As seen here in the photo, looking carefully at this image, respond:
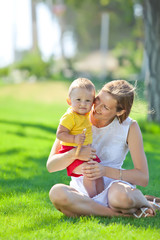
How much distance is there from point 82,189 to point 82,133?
1.62ft

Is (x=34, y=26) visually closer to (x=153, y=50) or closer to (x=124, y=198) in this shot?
(x=153, y=50)

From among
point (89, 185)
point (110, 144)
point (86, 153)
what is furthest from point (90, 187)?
point (110, 144)

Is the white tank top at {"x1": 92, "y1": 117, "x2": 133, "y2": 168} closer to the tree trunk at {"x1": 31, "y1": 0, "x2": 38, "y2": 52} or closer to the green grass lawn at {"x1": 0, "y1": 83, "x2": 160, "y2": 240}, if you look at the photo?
the green grass lawn at {"x1": 0, "y1": 83, "x2": 160, "y2": 240}

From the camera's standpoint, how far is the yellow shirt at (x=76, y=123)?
129 inches

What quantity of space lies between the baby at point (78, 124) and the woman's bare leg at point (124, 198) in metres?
0.20

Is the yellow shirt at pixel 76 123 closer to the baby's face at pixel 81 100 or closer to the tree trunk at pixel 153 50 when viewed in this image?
the baby's face at pixel 81 100

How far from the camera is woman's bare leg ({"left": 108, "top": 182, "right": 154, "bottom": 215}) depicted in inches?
125

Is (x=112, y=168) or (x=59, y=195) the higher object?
(x=112, y=168)

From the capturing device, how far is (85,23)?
5359cm

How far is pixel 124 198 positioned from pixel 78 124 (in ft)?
2.23

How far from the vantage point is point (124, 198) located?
3.17 metres

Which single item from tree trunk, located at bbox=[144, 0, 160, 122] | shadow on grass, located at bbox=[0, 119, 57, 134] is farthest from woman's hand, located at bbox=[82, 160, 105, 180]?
tree trunk, located at bbox=[144, 0, 160, 122]

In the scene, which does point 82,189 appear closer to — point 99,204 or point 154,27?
point 99,204

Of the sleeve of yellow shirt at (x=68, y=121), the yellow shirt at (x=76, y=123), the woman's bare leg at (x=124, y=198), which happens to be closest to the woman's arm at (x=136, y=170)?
the woman's bare leg at (x=124, y=198)
